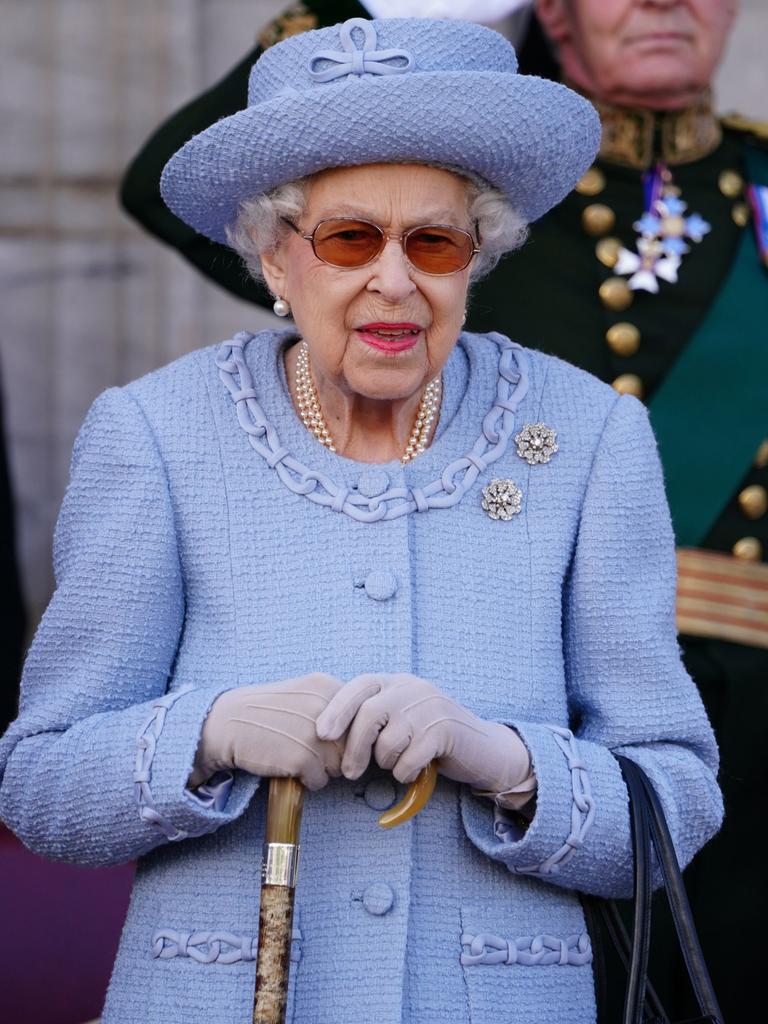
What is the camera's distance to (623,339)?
390 centimetres

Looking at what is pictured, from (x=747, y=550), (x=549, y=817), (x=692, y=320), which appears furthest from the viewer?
(x=692, y=320)

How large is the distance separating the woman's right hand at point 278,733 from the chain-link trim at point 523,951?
0.29 metres

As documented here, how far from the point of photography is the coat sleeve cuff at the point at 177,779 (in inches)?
97.3

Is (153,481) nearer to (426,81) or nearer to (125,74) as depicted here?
(426,81)

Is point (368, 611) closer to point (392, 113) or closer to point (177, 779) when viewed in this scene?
point (177, 779)

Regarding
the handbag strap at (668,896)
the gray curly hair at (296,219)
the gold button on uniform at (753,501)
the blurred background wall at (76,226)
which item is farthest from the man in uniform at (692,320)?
the blurred background wall at (76,226)

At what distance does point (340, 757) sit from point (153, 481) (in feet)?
1.53

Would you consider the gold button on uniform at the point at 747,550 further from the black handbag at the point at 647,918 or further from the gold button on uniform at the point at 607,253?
the black handbag at the point at 647,918

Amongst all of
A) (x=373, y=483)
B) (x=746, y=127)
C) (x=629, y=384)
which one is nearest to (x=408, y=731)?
(x=373, y=483)

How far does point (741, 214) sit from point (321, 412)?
1.56 m

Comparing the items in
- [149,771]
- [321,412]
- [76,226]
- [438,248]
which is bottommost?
[76,226]

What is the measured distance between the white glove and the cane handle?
2 cm

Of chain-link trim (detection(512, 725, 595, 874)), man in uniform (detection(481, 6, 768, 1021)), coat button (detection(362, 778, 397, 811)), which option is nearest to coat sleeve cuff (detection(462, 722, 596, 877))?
chain-link trim (detection(512, 725, 595, 874))

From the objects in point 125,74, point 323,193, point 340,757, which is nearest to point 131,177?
point 125,74
